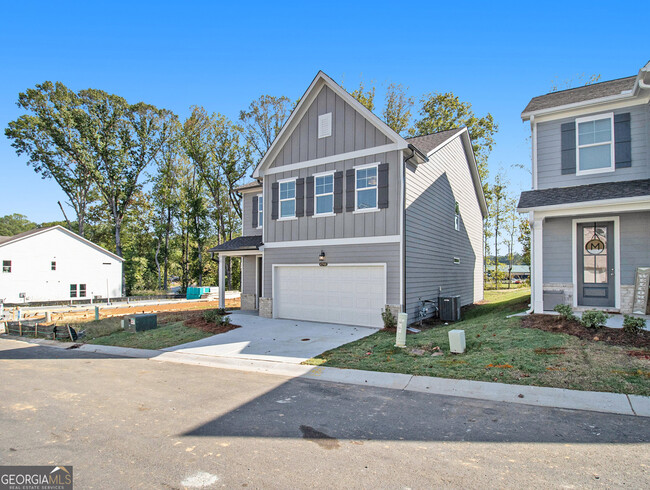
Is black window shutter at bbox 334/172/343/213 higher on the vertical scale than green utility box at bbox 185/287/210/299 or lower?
higher

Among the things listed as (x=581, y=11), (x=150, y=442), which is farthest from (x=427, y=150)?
(x=150, y=442)

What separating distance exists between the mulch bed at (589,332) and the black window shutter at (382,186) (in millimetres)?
5440

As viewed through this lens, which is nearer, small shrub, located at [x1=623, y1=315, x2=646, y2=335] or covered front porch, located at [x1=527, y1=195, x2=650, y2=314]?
small shrub, located at [x1=623, y1=315, x2=646, y2=335]

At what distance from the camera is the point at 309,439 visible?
14.1ft

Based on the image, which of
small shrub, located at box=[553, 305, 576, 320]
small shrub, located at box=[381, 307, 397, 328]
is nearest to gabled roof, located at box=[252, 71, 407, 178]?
small shrub, located at box=[381, 307, 397, 328]

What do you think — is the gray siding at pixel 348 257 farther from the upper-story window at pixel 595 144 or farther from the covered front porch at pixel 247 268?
the upper-story window at pixel 595 144

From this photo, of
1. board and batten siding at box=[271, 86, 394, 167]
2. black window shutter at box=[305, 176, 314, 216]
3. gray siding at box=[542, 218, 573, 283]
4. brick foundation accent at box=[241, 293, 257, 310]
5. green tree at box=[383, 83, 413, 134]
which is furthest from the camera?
green tree at box=[383, 83, 413, 134]

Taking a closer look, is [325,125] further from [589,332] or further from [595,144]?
[589,332]

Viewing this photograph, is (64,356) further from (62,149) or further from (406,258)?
(62,149)

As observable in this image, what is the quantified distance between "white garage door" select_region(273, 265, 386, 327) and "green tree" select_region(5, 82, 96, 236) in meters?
30.8

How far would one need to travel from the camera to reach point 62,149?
34750 mm

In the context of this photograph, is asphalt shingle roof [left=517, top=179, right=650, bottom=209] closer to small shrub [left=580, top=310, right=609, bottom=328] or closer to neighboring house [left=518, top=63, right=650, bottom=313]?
neighboring house [left=518, top=63, right=650, bottom=313]

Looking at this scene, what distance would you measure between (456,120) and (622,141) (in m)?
20.0

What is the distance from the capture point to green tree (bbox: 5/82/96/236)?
33.4 meters
